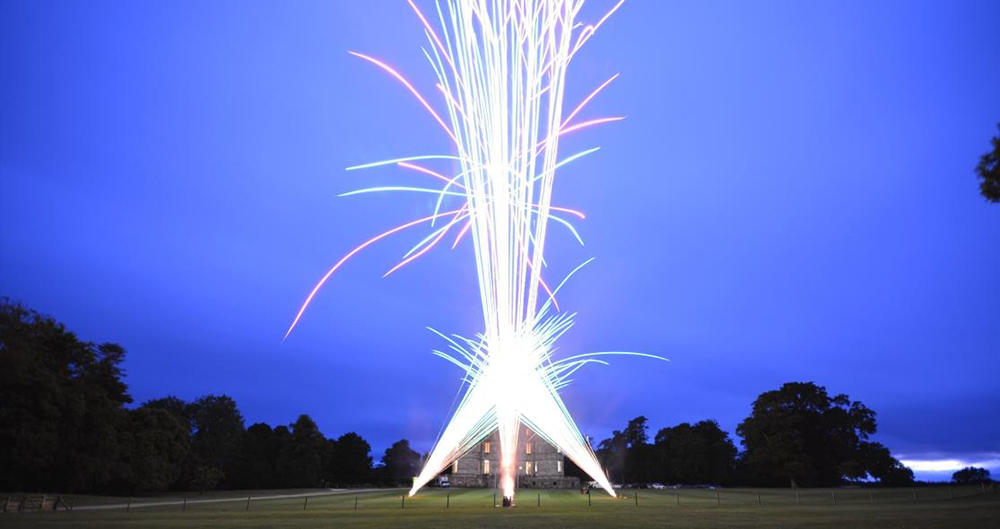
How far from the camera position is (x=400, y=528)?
23.9 meters

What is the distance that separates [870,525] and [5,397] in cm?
4850

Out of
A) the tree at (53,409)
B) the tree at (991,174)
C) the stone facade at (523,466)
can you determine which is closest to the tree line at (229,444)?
the tree at (53,409)

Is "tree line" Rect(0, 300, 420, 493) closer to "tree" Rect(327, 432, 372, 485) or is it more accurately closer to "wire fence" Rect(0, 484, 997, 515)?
"wire fence" Rect(0, 484, 997, 515)

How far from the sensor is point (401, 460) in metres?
135

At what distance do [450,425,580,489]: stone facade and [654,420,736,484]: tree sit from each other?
16979 mm

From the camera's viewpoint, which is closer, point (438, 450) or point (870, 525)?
point (870, 525)

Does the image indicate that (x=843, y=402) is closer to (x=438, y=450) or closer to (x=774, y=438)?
(x=774, y=438)

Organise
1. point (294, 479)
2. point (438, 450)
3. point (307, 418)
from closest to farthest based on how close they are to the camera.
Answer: point (438, 450)
point (294, 479)
point (307, 418)

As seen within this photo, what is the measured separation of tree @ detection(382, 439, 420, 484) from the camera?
131337mm

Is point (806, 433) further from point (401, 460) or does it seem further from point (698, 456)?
point (401, 460)

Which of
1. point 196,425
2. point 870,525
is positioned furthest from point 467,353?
point 196,425

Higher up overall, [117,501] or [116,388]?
[116,388]

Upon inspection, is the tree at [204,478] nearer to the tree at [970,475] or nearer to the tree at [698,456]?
the tree at [698,456]

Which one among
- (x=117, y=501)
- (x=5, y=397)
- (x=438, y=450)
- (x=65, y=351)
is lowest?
(x=117, y=501)
